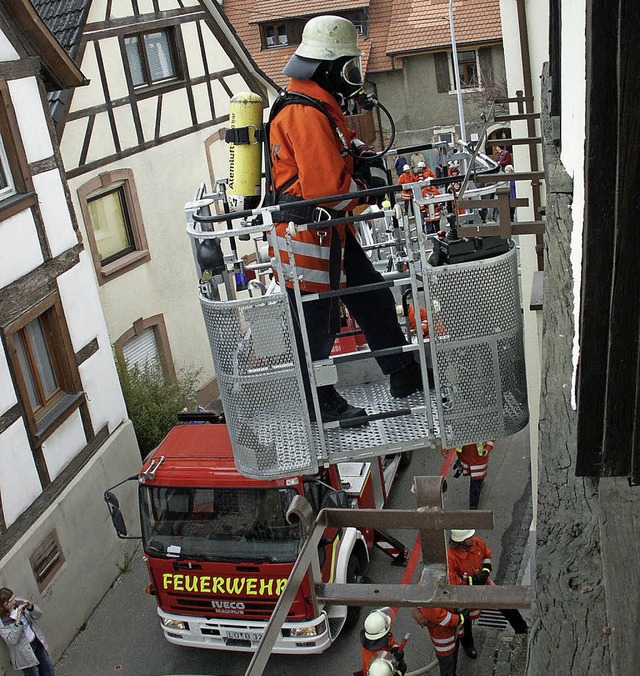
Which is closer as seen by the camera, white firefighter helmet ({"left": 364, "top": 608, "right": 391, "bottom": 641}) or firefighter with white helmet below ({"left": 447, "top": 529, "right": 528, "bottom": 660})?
white firefighter helmet ({"left": 364, "top": 608, "right": 391, "bottom": 641})

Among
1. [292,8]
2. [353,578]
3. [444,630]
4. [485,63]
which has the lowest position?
[353,578]

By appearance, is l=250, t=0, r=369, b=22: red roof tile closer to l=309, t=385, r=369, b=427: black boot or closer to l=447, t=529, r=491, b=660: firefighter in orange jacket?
l=447, t=529, r=491, b=660: firefighter in orange jacket

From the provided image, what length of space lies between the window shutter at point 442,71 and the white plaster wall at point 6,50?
863 inches

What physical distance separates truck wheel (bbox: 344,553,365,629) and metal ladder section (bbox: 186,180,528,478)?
356 centimetres

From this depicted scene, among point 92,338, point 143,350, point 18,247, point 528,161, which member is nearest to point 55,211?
point 18,247

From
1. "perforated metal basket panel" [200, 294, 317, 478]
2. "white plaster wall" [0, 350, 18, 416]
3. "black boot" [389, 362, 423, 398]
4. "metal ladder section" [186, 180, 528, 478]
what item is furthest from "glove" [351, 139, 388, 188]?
"white plaster wall" [0, 350, 18, 416]

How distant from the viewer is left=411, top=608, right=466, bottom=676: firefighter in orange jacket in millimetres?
7543

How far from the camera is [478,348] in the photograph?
525 cm

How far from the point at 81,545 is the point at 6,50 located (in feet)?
17.2

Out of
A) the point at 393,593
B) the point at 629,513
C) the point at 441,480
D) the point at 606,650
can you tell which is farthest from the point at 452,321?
the point at 606,650

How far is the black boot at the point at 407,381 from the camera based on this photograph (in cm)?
579

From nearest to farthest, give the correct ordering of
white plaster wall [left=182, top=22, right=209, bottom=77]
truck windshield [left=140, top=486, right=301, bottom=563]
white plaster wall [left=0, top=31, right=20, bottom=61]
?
1. truck windshield [left=140, top=486, right=301, bottom=563]
2. white plaster wall [left=0, top=31, right=20, bottom=61]
3. white plaster wall [left=182, top=22, right=209, bottom=77]

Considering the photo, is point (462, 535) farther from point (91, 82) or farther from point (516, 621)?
point (91, 82)

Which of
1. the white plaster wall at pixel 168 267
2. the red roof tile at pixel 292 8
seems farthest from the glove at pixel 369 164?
the red roof tile at pixel 292 8
